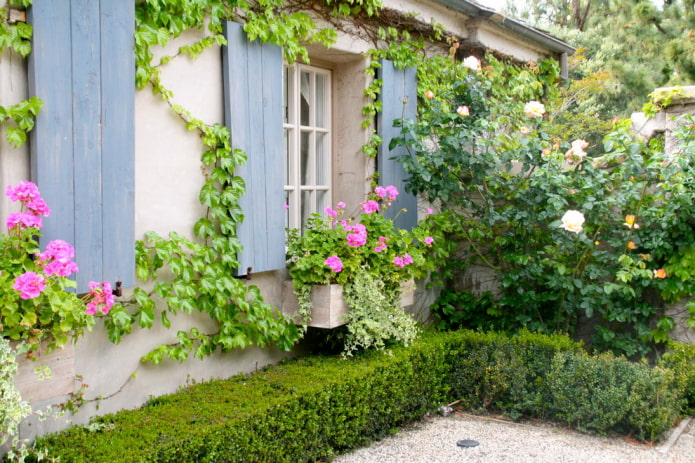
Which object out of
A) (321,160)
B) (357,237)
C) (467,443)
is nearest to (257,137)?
(357,237)

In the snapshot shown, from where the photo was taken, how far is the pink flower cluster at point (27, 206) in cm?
252

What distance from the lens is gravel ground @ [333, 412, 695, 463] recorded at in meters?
3.76

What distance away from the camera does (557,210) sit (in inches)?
183

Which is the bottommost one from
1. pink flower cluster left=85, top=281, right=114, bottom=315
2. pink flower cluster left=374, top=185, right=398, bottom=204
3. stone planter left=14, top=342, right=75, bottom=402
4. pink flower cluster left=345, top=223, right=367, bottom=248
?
stone planter left=14, top=342, right=75, bottom=402

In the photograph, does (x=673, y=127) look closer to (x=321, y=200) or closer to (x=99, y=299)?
(x=321, y=200)

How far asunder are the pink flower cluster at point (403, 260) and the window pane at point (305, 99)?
128 cm

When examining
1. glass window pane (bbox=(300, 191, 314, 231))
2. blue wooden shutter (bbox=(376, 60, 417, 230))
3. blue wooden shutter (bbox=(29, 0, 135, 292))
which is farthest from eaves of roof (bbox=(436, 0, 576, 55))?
blue wooden shutter (bbox=(29, 0, 135, 292))

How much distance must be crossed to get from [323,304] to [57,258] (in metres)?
1.83

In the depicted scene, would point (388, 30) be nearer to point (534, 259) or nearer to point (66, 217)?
point (534, 259)

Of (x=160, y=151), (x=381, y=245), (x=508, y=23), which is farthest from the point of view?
(x=508, y=23)

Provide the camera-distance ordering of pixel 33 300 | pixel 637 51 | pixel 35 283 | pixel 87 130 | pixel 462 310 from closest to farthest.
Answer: pixel 35 283
pixel 33 300
pixel 87 130
pixel 462 310
pixel 637 51

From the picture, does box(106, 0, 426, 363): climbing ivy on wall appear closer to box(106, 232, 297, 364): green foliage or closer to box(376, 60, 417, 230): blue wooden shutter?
box(106, 232, 297, 364): green foliage

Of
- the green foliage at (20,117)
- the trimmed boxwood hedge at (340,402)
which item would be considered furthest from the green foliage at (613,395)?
the green foliage at (20,117)

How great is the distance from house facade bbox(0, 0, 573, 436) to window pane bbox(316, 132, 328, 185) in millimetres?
11
